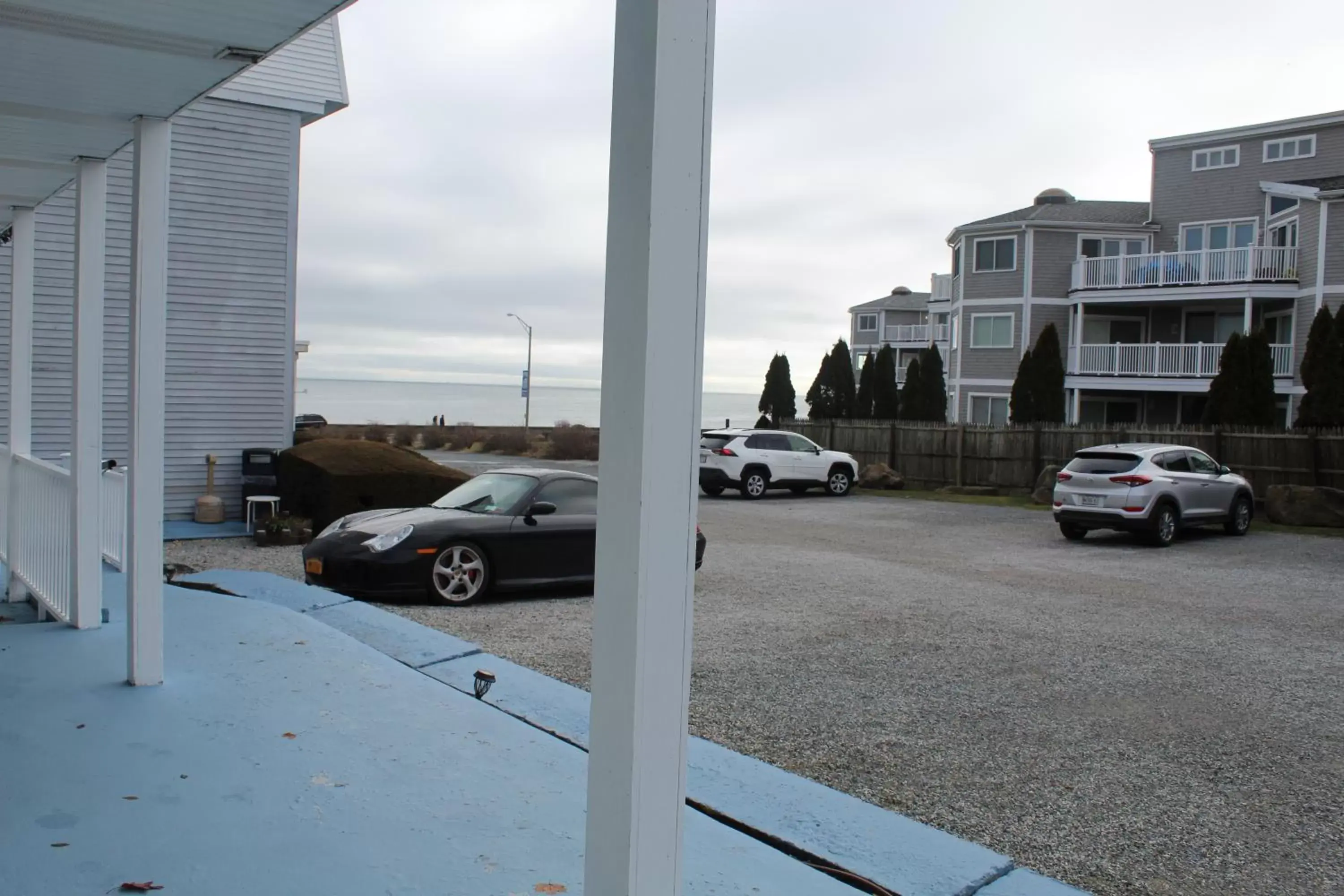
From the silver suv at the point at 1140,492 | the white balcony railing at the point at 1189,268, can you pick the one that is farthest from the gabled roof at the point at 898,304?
the silver suv at the point at 1140,492

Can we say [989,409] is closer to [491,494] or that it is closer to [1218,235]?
[1218,235]

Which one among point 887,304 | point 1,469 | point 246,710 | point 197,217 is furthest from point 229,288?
point 887,304

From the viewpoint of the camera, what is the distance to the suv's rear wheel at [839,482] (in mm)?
26938

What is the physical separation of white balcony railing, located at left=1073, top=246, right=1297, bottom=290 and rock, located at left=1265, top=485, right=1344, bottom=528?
11.6m

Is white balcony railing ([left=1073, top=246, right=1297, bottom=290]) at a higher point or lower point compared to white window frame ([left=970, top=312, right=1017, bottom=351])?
higher

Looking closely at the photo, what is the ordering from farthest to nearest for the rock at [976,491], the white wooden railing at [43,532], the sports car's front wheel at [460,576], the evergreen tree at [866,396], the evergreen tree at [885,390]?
the evergreen tree at [866,396]
the evergreen tree at [885,390]
the rock at [976,491]
the sports car's front wheel at [460,576]
the white wooden railing at [43,532]

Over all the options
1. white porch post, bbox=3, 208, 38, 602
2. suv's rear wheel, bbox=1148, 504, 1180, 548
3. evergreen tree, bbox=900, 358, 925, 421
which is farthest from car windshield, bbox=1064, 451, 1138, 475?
evergreen tree, bbox=900, 358, 925, 421

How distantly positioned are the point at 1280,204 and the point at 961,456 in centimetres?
1349

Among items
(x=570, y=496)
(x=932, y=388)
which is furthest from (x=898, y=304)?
(x=570, y=496)

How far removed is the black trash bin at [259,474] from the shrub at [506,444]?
2766cm

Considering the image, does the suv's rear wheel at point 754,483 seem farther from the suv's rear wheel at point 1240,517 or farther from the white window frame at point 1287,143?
the white window frame at point 1287,143

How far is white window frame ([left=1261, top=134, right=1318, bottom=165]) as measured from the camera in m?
32.1

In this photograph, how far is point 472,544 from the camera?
10.4 metres

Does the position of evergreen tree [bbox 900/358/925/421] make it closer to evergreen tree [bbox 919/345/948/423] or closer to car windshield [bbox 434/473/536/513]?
evergreen tree [bbox 919/345/948/423]
